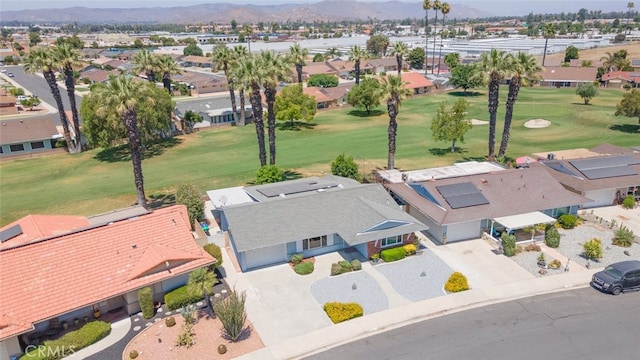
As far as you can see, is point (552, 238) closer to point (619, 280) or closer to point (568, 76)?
point (619, 280)

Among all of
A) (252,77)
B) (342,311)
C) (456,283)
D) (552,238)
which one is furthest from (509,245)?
(252,77)

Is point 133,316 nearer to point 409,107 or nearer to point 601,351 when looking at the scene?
point 601,351

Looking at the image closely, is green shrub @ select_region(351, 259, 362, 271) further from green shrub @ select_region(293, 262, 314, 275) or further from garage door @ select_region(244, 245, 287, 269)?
garage door @ select_region(244, 245, 287, 269)

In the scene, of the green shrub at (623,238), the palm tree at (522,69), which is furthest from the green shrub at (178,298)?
the palm tree at (522,69)

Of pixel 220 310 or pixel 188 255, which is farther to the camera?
pixel 188 255

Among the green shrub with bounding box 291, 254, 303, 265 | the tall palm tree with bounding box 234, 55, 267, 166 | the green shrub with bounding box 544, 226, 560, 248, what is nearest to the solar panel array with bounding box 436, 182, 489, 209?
the green shrub with bounding box 544, 226, 560, 248

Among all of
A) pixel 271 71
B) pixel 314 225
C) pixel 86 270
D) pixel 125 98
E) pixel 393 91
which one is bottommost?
pixel 314 225

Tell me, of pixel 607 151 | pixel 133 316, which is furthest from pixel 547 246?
pixel 133 316
